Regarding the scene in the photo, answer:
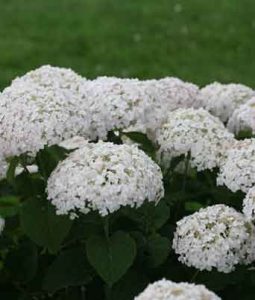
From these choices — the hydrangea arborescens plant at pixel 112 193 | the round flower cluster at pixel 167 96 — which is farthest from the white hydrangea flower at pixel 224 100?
the hydrangea arborescens plant at pixel 112 193

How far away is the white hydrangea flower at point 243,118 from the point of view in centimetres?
363

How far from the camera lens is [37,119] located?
9.70 feet

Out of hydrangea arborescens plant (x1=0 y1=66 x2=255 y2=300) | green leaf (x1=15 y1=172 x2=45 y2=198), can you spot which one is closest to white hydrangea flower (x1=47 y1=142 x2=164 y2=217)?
hydrangea arborescens plant (x1=0 y1=66 x2=255 y2=300)

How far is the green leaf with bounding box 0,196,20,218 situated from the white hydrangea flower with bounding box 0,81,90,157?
1.63 ft

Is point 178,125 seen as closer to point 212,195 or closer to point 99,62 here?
point 212,195

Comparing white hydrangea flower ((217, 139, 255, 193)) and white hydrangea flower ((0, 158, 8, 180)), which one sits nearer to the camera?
white hydrangea flower ((217, 139, 255, 193))

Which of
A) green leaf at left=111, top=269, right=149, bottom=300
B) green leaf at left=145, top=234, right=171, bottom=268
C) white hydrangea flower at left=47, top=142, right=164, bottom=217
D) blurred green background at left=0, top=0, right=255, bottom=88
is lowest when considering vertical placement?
blurred green background at left=0, top=0, right=255, bottom=88

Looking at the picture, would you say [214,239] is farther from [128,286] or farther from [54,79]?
[54,79]

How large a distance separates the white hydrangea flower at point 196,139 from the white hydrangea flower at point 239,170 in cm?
13

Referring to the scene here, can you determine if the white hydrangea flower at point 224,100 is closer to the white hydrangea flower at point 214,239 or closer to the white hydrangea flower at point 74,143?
the white hydrangea flower at point 74,143

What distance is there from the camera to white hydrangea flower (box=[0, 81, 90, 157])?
293 centimetres

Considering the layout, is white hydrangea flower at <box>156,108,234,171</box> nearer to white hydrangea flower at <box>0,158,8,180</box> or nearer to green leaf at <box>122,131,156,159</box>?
green leaf at <box>122,131,156,159</box>

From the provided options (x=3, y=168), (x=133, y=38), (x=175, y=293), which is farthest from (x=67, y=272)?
(x=133, y=38)

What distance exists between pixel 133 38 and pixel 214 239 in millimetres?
8285
